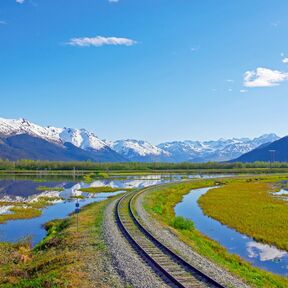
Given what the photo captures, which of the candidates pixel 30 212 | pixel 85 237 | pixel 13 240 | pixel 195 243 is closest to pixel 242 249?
pixel 195 243

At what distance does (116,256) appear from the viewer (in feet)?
95.4

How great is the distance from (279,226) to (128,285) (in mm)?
31648

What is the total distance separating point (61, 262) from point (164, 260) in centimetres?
718

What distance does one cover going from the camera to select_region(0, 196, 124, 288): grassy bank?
23.3 m

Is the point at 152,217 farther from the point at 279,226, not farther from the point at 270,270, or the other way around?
the point at 270,270

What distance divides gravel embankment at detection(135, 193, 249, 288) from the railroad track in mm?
768

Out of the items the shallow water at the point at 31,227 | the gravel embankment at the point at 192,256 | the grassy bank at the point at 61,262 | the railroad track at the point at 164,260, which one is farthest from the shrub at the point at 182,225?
the shallow water at the point at 31,227

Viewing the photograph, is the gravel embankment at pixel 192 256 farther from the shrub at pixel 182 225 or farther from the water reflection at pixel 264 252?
→ the water reflection at pixel 264 252

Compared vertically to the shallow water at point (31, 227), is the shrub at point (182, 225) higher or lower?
higher

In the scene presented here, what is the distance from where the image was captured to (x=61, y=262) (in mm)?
27844

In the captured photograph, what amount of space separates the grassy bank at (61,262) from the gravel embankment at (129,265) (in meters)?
0.79

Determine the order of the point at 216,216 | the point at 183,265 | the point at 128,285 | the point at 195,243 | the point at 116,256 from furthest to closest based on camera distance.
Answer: the point at 216,216, the point at 195,243, the point at 116,256, the point at 183,265, the point at 128,285

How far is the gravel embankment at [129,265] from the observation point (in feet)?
74.8

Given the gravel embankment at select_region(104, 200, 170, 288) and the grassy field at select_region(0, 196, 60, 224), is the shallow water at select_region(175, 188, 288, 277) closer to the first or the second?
the gravel embankment at select_region(104, 200, 170, 288)
